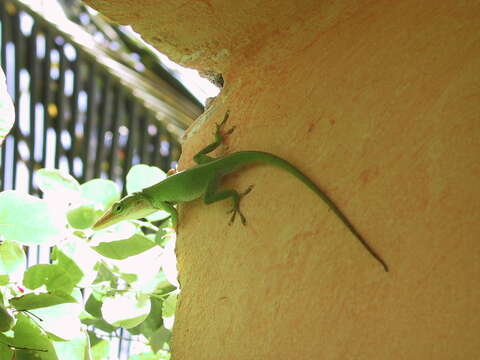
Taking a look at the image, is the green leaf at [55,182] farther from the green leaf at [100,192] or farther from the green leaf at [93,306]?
the green leaf at [93,306]

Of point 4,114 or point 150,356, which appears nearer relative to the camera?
point 4,114

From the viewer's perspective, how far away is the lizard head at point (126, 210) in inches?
58.6

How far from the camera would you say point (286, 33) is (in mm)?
1242

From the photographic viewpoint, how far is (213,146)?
1.37 metres

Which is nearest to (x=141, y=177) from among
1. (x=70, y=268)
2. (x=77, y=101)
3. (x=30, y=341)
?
(x=70, y=268)

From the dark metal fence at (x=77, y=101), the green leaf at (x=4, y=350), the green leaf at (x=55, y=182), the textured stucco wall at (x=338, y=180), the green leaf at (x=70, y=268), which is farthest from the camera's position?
the dark metal fence at (x=77, y=101)

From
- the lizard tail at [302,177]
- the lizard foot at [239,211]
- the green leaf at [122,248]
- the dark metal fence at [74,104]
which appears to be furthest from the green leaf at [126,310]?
the dark metal fence at [74,104]

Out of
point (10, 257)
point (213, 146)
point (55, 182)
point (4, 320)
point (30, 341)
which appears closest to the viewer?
point (4, 320)

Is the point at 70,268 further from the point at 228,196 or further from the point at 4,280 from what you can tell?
the point at 228,196

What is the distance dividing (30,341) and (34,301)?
3.0 inches

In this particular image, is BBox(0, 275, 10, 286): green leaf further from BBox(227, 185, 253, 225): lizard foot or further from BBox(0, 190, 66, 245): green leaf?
BBox(227, 185, 253, 225): lizard foot

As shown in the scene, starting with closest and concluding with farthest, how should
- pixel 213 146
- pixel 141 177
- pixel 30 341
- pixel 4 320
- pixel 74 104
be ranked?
pixel 4 320, pixel 30 341, pixel 213 146, pixel 141 177, pixel 74 104

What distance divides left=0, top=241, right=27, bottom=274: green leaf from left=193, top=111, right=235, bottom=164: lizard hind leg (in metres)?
0.48

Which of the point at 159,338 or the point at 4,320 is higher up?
the point at 159,338
